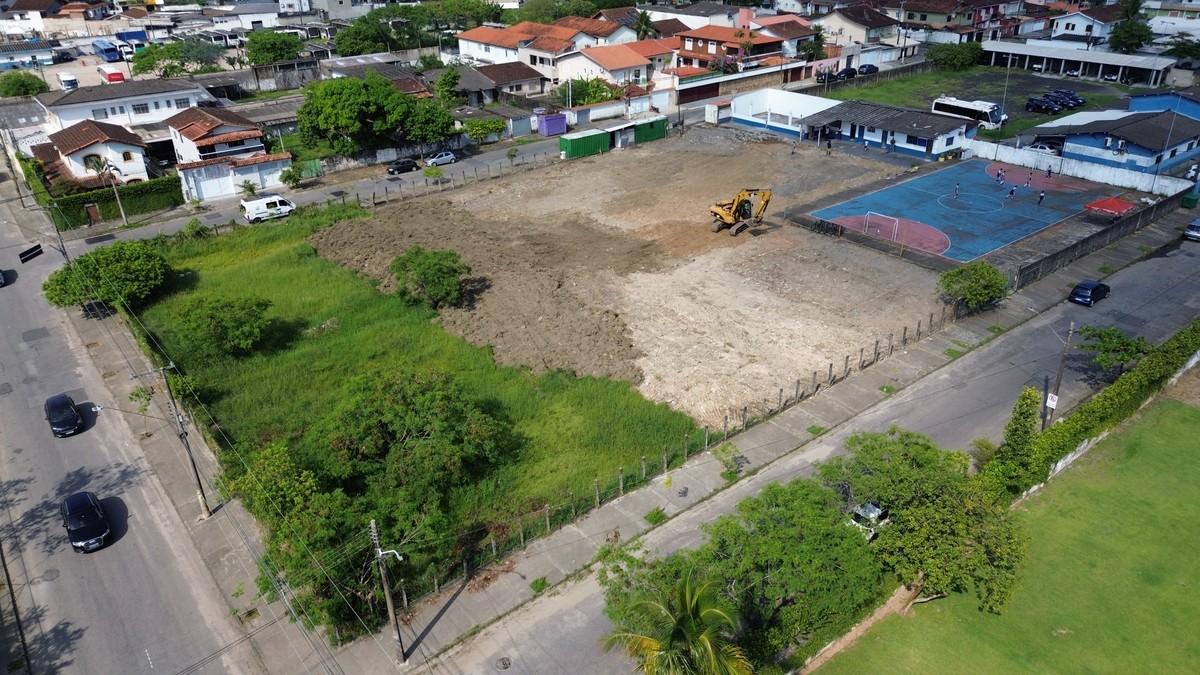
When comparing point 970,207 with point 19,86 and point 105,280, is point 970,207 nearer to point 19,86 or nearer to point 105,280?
point 105,280

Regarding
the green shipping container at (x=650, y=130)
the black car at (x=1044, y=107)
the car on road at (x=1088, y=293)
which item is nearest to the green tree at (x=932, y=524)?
the car on road at (x=1088, y=293)

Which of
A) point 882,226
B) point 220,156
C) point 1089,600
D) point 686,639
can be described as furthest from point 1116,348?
point 220,156

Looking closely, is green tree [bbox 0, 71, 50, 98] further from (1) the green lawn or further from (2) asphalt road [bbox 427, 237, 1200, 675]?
(1) the green lawn

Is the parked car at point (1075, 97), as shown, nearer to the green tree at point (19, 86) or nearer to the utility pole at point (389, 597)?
the utility pole at point (389, 597)

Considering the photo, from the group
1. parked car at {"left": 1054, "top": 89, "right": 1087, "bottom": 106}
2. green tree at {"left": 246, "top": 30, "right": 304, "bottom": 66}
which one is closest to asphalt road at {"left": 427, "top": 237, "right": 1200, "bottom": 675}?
parked car at {"left": 1054, "top": 89, "right": 1087, "bottom": 106}

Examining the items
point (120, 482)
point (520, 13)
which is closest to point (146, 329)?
point (120, 482)

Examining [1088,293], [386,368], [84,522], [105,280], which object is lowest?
[84,522]

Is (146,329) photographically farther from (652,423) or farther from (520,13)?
(520,13)
